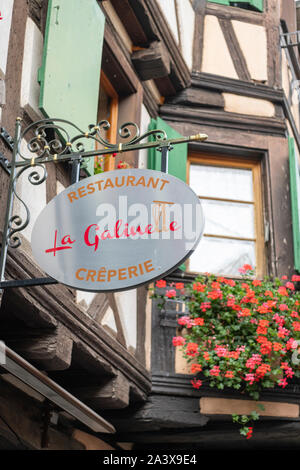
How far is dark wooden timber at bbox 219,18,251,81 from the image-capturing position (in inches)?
284

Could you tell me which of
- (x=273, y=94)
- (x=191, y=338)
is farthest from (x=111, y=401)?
(x=273, y=94)

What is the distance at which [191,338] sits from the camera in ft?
18.0

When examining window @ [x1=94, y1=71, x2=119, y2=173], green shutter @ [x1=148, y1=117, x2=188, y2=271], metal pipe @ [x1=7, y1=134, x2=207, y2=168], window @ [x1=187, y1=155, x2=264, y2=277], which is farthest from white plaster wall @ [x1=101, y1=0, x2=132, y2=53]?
metal pipe @ [x1=7, y1=134, x2=207, y2=168]

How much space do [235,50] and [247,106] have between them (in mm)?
648

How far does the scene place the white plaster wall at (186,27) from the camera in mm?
6879

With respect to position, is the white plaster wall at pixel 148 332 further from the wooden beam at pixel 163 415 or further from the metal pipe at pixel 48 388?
the metal pipe at pixel 48 388

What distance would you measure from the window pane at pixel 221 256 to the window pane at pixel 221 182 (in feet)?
1.57

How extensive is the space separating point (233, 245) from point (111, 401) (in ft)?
6.86

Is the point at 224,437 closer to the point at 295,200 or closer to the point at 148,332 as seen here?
the point at 148,332

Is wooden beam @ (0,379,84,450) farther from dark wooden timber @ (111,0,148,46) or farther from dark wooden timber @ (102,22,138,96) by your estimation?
dark wooden timber @ (111,0,148,46)

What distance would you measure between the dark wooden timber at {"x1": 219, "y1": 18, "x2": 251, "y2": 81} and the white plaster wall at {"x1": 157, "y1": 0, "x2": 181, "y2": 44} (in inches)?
29.2

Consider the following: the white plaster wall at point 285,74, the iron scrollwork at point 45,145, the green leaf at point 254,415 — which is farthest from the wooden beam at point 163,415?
the white plaster wall at point 285,74
